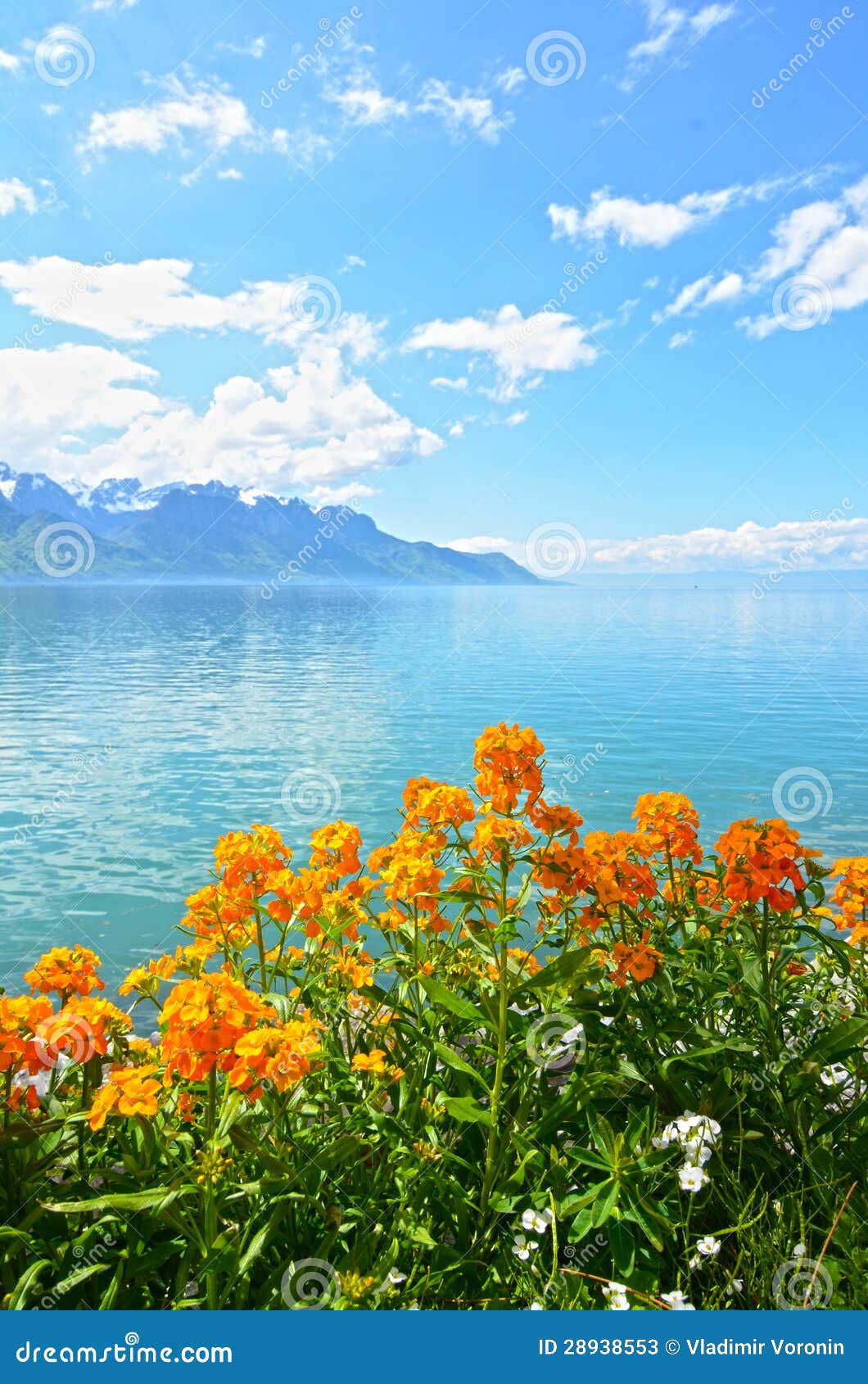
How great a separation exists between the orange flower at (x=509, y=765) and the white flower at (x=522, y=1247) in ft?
3.54

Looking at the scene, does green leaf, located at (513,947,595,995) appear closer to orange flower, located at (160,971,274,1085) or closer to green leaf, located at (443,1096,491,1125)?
green leaf, located at (443,1096,491,1125)

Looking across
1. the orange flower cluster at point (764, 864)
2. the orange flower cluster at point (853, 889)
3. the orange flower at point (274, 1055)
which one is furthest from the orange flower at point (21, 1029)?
the orange flower cluster at point (853, 889)

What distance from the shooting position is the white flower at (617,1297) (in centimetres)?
193

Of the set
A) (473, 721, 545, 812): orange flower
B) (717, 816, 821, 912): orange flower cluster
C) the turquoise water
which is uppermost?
(473, 721, 545, 812): orange flower

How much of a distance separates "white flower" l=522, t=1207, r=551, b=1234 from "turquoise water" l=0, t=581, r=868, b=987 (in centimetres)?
589

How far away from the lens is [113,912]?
879 centimetres

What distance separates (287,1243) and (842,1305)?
1.39 meters

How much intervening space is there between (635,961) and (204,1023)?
126cm

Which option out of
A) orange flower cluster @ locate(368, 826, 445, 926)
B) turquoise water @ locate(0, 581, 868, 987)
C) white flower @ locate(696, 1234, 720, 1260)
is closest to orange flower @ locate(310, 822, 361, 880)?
orange flower cluster @ locate(368, 826, 445, 926)

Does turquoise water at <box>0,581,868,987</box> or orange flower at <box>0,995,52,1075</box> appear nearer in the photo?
orange flower at <box>0,995,52,1075</box>

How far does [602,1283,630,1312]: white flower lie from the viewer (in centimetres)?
193

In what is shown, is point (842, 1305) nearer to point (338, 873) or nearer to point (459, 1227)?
point (459, 1227)

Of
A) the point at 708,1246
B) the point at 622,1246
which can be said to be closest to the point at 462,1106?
the point at 622,1246
